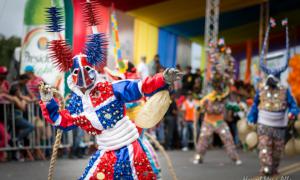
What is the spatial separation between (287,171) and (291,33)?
37.7 feet

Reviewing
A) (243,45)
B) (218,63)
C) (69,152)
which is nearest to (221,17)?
(243,45)

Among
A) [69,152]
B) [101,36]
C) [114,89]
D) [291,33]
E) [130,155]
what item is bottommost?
[69,152]

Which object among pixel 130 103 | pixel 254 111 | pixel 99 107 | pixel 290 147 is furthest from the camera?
pixel 290 147

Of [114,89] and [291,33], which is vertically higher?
[291,33]

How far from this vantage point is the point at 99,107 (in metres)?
3.99

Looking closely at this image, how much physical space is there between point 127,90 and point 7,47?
1248 centimetres

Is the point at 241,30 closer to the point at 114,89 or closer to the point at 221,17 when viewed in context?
the point at 221,17

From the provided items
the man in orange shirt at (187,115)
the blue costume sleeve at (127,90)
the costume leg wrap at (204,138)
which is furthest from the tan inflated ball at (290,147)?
the blue costume sleeve at (127,90)

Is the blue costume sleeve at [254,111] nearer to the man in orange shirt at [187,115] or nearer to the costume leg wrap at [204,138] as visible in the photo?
the costume leg wrap at [204,138]

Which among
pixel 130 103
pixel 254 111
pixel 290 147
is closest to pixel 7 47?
pixel 130 103

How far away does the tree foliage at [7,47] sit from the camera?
14.6m

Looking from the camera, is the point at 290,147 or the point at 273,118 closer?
the point at 273,118

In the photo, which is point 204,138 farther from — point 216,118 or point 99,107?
point 99,107

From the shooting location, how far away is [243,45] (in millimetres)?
21906
